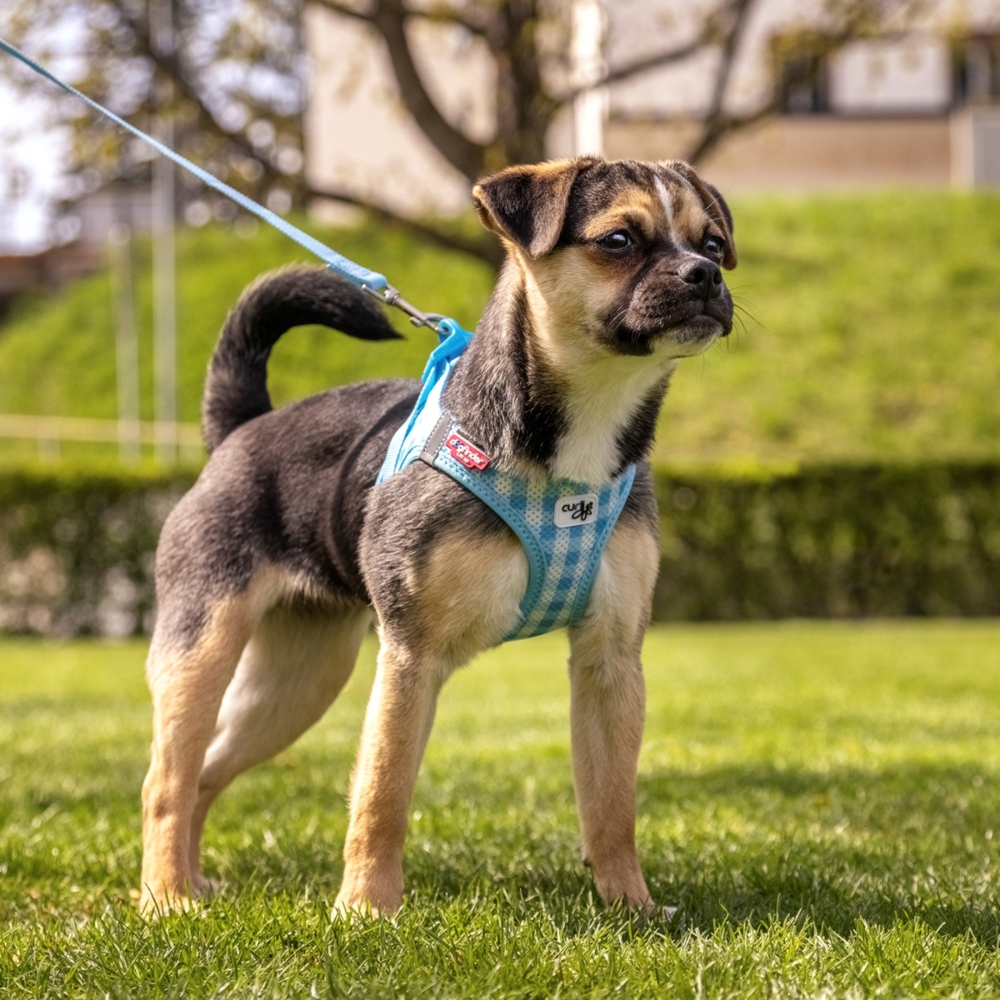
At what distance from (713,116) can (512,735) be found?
234 inches

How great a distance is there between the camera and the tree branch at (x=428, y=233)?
10625mm

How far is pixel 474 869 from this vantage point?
156 inches

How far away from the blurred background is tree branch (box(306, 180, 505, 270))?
44 millimetres

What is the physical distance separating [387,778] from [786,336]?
2191cm

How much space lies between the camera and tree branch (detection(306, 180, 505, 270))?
34.9 ft

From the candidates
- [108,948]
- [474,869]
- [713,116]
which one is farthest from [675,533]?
[108,948]

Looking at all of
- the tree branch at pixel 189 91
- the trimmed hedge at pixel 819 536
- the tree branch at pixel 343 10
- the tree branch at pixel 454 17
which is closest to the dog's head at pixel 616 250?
the tree branch at pixel 343 10

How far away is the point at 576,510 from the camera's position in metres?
3.36

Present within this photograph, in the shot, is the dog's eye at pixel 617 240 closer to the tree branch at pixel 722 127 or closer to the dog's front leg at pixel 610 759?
the dog's front leg at pixel 610 759

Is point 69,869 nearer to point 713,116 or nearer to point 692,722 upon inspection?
point 692,722

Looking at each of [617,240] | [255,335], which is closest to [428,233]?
[255,335]

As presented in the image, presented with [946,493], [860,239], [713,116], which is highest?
[860,239]

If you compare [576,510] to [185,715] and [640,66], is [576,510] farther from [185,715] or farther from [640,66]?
[640,66]

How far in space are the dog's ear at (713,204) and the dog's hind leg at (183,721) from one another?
1.65 meters
